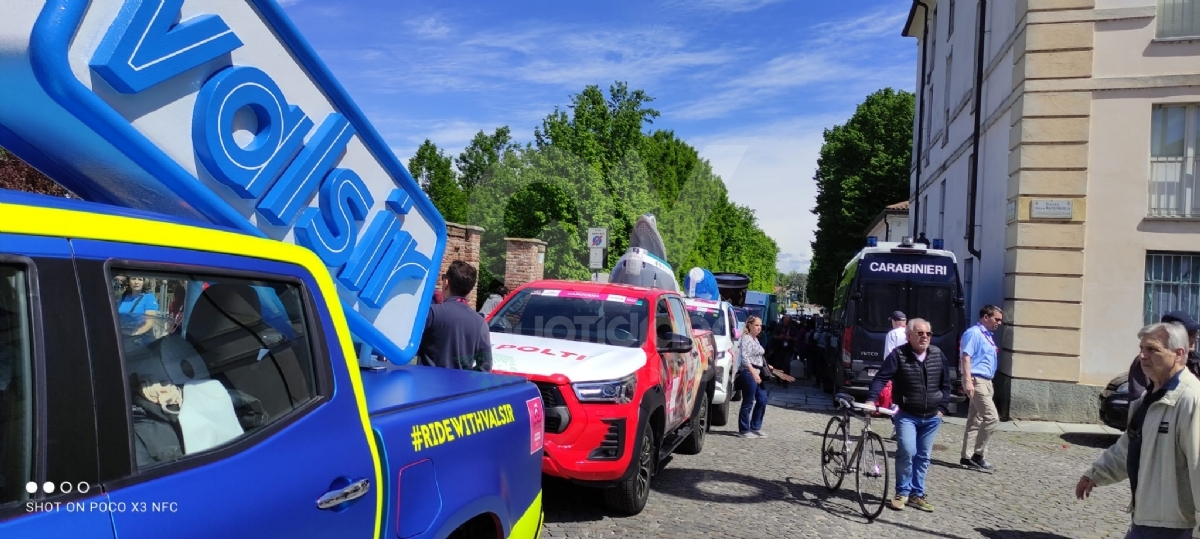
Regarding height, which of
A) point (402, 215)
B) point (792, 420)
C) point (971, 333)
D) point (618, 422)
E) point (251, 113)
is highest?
point (251, 113)

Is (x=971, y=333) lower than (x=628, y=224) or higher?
lower

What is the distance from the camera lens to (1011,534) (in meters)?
6.62

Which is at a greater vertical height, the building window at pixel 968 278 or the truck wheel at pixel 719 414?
the building window at pixel 968 278

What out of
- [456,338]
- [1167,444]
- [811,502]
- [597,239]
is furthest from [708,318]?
[1167,444]

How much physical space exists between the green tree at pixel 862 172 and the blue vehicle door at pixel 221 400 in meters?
40.0

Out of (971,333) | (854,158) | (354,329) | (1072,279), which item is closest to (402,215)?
(354,329)

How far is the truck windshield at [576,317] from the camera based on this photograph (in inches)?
279

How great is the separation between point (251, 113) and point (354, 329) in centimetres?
91

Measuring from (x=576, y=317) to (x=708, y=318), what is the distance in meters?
7.00

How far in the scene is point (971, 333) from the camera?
9336 millimetres

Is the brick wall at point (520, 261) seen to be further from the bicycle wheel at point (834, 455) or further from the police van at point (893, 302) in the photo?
the bicycle wheel at point (834, 455)

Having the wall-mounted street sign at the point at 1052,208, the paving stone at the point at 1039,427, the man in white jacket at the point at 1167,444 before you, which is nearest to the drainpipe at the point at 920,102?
the wall-mounted street sign at the point at 1052,208

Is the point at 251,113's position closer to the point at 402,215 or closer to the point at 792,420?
the point at 402,215

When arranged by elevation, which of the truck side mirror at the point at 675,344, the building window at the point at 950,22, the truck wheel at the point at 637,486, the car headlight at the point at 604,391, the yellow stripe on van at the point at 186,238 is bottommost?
the truck wheel at the point at 637,486
